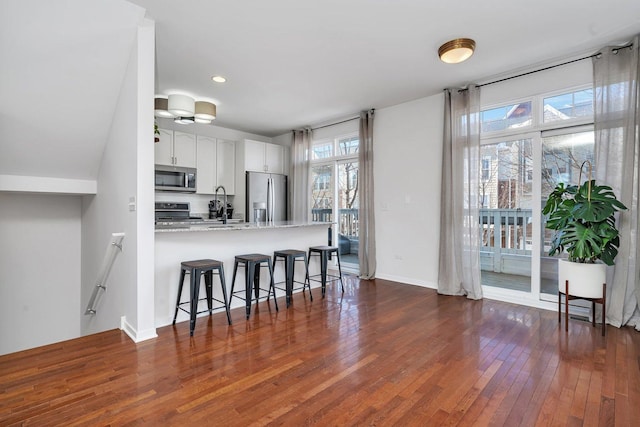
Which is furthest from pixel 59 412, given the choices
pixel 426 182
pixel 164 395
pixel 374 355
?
pixel 426 182

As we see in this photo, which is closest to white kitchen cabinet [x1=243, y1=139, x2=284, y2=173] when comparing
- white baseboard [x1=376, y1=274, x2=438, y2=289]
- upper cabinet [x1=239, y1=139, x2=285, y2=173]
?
upper cabinet [x1=239, y1=139, x2=285, y2=173]

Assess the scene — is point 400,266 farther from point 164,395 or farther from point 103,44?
point 103,44

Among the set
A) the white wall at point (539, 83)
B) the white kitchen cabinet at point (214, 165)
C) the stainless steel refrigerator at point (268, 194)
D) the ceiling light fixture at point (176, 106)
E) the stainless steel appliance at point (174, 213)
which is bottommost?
the stainless steel appliance at point (174, 213)

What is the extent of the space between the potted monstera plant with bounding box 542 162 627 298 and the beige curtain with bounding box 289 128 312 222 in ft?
13.7

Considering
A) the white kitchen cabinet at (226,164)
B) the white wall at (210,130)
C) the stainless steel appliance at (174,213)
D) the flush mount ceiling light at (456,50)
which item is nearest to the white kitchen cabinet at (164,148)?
the white wall at (210,130)

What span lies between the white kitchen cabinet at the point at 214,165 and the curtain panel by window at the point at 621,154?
557cm

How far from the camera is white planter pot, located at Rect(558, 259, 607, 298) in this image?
3.02m

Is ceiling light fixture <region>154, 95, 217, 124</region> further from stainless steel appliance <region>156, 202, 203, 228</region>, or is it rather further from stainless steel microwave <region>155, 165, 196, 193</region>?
stainless steel appliance <region>156, 202, 203, 228</region>

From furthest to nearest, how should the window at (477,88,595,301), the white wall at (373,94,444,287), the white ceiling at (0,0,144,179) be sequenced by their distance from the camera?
the white wall at (373,94,444,287)
the window at (477,88,595,301)
the white ceiling at (0,0,144,179)

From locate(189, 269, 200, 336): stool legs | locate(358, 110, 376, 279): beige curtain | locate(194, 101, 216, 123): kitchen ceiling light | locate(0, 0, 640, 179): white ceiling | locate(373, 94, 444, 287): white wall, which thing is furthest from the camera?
locate(358, 110, 376, 279): beige curtain

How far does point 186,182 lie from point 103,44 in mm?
2965

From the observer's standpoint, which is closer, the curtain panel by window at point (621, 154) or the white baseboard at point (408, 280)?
the curtain panel by window at point (621, 154)

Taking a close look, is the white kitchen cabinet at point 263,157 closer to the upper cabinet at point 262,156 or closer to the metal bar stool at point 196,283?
the upper cabinet at point 262,156

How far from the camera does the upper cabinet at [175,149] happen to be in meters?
5.29
